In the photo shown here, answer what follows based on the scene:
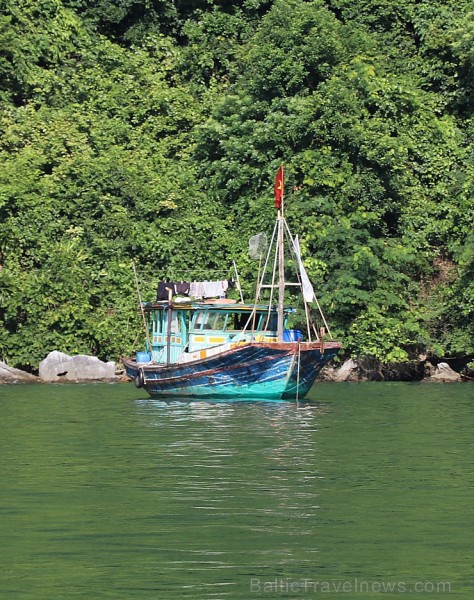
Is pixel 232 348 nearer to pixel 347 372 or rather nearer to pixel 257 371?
pixel 257 371

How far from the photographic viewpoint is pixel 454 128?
49.9 meters

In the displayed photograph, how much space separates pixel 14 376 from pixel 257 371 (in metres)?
11.1

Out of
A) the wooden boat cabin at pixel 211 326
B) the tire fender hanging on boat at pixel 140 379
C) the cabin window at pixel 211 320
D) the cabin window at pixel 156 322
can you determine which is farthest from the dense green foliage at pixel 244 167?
the tire fender hanging on boat at pixel 140 379

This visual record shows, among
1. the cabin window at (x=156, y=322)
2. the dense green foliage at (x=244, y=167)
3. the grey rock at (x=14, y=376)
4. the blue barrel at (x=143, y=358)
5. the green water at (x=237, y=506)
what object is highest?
the dense green foliage at (x=244, y=167)

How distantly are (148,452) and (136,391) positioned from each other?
17.2 metres

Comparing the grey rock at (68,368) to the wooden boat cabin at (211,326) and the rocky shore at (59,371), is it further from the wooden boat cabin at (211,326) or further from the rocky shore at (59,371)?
the wooden boat cabin at (211,326)

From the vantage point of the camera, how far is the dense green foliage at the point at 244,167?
45500 millimetres

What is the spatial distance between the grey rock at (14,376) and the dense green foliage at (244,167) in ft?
4.05

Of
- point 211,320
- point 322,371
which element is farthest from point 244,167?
point 211,320

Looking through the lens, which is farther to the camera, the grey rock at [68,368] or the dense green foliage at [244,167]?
the dense green foliage at [244,167]

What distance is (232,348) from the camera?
3634cm

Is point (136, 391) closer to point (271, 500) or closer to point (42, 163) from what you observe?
point (42, 163)

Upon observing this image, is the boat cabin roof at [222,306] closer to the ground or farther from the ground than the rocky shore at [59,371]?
farther from the ground

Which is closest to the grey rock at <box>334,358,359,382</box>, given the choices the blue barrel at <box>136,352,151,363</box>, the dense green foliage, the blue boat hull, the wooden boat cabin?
the dense green foliage
